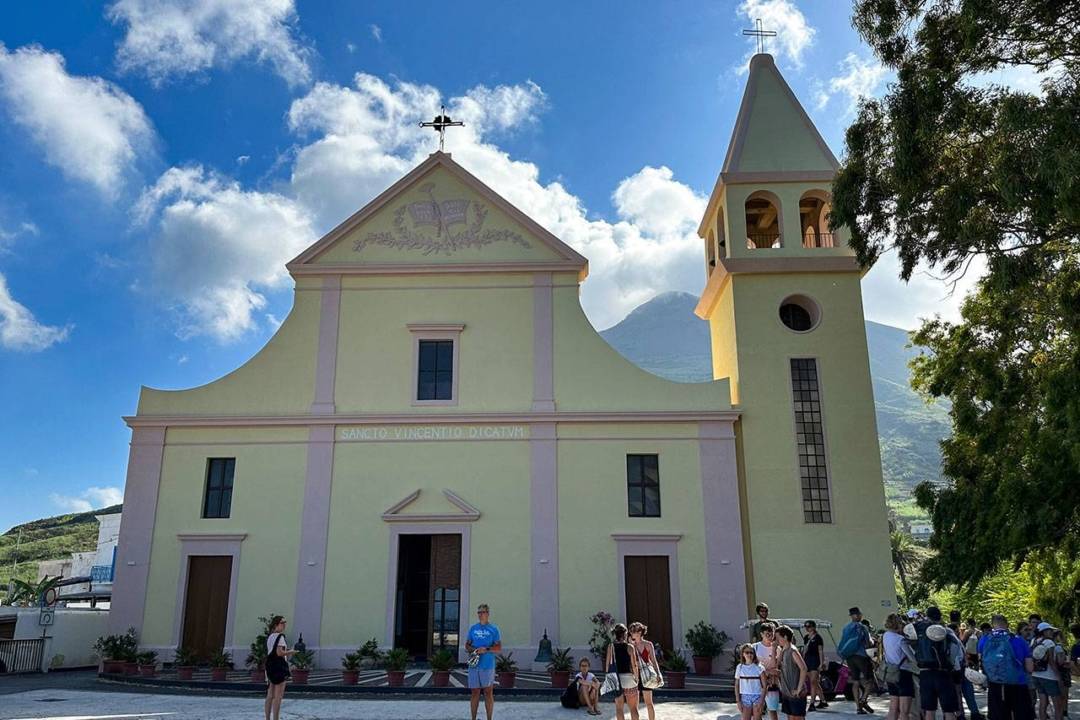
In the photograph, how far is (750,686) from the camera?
8.89 meters

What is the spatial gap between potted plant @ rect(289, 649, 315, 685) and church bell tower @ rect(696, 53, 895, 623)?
9.74 m

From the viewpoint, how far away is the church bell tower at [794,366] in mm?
17906

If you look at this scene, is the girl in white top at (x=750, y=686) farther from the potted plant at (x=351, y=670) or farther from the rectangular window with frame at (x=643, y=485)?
the rectangular window with frame at (x=643, y=485)

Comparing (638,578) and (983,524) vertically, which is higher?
(983,524)

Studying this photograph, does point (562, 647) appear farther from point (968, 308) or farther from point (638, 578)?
point (968, 308)

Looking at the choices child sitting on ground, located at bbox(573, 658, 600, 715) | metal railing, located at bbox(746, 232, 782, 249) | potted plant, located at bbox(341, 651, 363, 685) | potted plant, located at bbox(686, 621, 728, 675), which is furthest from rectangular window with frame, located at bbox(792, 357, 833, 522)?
potted plant, located at bbox(341, 651, 363, 685)

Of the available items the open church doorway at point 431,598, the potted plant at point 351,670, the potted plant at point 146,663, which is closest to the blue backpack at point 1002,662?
the potted plant at point 351,670

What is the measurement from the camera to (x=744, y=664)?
355 inches

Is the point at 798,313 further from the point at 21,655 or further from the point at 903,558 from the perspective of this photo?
the point at 903,558

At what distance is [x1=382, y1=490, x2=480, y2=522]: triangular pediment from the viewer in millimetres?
18141

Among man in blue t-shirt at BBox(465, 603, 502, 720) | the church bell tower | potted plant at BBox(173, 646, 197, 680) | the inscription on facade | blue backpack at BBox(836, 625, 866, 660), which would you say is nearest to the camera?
man in blue t-shirt at BBox(465, 603, 502, 720)

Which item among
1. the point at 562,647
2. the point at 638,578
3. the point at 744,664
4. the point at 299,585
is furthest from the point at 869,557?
the point at 299,585

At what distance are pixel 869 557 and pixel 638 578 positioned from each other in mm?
5269

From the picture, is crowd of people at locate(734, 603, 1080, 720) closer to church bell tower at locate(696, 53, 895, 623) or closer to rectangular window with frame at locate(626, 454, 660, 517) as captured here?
church bell tower at locate(696, 53, 895, 623)
